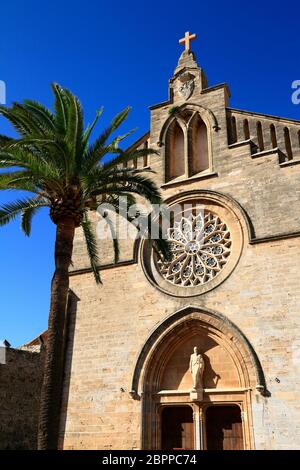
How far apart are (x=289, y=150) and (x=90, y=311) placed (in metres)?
8.55

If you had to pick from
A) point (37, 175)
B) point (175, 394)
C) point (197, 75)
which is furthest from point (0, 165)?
point (197, 75)

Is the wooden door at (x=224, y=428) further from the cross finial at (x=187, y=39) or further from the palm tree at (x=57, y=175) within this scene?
the cross finial at (x=187, y=39)

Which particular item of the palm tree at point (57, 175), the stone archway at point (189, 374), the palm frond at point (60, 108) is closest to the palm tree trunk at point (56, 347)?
the palm tree at point (57, 175)

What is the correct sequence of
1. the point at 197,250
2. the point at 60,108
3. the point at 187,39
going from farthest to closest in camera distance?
the point at 187,39 < the point at 197,250 < the point at 60,108

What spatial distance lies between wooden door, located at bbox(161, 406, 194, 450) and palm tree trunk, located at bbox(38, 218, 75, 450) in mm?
4998

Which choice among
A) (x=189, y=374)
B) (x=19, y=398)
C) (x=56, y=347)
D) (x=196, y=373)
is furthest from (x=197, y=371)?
(x=19, y=398)

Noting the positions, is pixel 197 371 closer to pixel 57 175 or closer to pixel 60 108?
pixel 57 175

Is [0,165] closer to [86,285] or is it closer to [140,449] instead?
[86,285]

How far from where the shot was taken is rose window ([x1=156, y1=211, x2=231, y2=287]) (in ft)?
47.4

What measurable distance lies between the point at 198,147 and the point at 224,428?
9.64m

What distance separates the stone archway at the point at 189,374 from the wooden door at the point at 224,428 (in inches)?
10.9

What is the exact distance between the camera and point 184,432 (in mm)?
13266

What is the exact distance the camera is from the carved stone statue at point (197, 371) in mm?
13117

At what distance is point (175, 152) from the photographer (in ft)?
56.9
